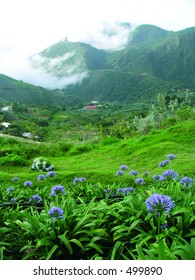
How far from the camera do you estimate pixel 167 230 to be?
3365 millimetres

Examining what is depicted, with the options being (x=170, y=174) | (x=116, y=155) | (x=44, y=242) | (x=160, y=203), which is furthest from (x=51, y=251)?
(x=116, y=155)

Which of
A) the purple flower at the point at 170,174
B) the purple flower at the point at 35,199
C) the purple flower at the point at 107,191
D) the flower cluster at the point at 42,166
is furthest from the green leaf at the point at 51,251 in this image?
the flower cluster at the point at 42,166

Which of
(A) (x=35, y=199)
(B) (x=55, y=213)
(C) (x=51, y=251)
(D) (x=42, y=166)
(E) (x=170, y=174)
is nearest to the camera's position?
(C) (x=51, y=251)

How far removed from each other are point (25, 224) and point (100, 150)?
45.1ft

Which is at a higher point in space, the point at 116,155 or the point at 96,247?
the point at 96,247

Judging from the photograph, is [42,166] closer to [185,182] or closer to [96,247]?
[185,182]

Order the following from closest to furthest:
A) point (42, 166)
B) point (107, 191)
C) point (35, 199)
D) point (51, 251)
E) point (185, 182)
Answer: point (51, 251), point (35, 199), point (185, 182), point (107, 191), point (42, 166)

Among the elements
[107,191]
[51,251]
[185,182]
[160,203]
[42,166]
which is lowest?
[42,166]

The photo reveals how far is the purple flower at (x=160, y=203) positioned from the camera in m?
3.26

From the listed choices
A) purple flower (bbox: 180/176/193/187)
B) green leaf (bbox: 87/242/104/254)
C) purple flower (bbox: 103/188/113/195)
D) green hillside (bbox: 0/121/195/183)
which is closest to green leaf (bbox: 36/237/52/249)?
green leaf (bbox: 87/242/104/254)

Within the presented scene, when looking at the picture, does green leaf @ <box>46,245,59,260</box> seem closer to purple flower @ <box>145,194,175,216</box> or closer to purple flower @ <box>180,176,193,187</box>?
purple flower @ <box>145,194,175,216</box>

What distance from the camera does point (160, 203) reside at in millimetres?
3291

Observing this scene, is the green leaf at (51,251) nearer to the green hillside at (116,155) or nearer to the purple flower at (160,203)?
the purple flower at (160,203)
